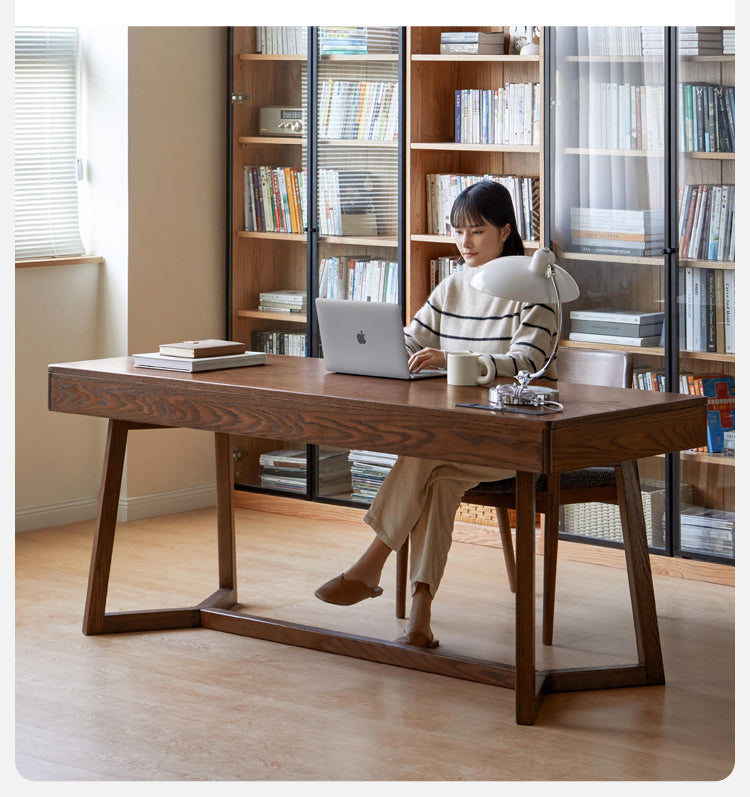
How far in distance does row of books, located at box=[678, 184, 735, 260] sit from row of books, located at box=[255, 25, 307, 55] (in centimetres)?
164

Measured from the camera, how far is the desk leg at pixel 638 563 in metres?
3.26

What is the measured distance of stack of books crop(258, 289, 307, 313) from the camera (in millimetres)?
5223

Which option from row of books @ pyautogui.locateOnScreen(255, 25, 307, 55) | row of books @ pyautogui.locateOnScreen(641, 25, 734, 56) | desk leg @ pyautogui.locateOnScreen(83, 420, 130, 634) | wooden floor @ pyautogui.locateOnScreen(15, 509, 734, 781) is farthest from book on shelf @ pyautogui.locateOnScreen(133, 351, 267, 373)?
row of books @ pyautogui.locateOnScreen(255, 25, 307, 55)

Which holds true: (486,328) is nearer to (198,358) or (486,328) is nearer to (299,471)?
(198,358)

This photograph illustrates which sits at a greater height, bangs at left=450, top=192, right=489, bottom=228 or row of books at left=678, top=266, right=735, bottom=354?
bangs at left=450, top=192, right=489, bottom=228

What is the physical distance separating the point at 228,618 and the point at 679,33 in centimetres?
226

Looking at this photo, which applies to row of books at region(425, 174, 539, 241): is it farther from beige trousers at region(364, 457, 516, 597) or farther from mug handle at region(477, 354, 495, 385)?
beige trousers at region(364, 457, 516, 597)

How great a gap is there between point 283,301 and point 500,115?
46.4 inches
